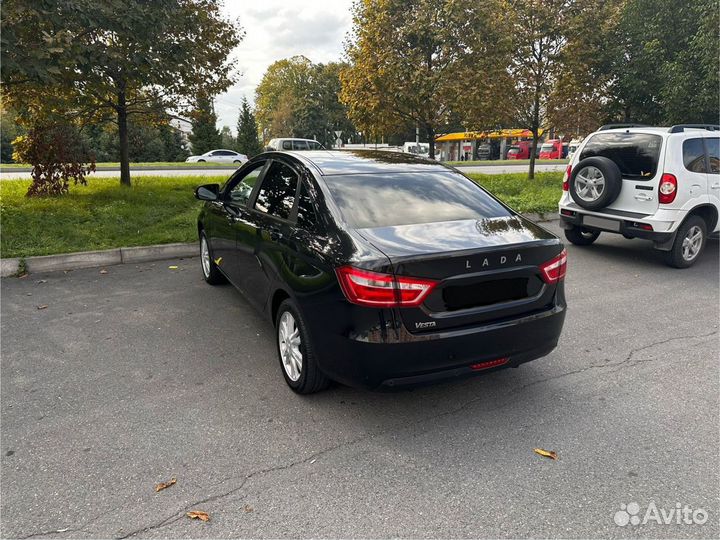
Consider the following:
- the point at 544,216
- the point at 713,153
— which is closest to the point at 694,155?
the point at 713,153

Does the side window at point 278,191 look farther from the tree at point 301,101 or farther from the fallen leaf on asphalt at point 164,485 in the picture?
the tree at point 301,101

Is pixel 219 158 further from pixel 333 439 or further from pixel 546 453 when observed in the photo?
pixel 546 453

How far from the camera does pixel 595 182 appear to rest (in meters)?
6.90

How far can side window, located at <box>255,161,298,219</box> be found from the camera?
372 cm

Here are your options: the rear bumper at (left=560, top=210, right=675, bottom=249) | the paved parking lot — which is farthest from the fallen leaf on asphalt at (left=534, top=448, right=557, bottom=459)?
the rear bumper at (left=560, top=210, right=675, bottom=249)

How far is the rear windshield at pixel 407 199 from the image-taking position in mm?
3316

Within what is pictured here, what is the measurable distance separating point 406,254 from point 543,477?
1370 mm

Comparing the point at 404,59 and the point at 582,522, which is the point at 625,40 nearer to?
the point at 404,59

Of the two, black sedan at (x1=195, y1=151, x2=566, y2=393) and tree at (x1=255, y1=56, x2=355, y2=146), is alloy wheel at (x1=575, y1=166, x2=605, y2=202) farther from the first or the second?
tree at (x1=255, y1=56, x2=355, y2=146)

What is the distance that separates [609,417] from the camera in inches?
124

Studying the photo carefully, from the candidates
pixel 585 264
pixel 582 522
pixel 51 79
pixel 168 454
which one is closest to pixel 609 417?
pixel 582 522

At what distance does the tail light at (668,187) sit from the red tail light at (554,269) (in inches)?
161

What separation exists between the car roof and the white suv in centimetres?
374

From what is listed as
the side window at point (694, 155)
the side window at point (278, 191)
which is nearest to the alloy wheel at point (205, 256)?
the side window at point (278, 191)
